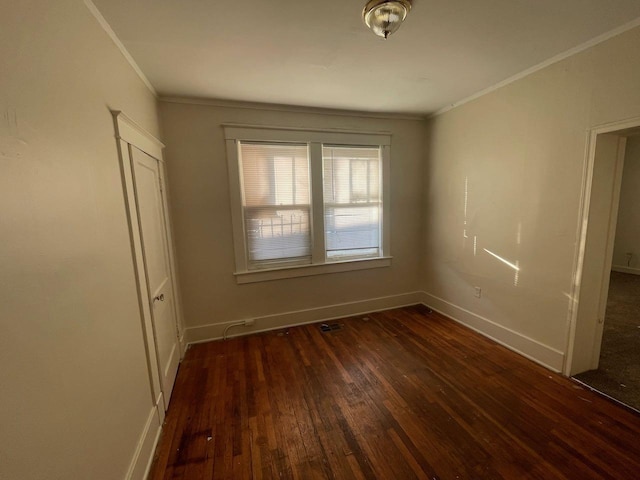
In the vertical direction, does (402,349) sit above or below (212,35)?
below

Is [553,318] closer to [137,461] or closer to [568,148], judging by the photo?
[568,148]

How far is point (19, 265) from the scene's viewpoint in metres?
0.79

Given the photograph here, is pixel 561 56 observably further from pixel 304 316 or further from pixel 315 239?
pixel 304 316

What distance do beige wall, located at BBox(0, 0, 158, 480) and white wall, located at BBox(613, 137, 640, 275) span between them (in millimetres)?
7627

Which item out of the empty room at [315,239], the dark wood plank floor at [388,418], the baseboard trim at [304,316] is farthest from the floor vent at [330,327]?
the dark wood plank floor at [388,418]

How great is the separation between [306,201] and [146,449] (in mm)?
2489

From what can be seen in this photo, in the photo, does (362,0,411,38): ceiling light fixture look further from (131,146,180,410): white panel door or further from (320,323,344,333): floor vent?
(320,323,344,333): floor vent

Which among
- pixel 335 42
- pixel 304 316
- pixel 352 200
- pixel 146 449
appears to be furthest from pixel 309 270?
pixel 335 42

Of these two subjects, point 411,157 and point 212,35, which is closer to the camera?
point 212,35

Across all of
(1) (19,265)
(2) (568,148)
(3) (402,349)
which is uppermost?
(2) (568,148)

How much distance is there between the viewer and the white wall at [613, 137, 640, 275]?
4.77 meters

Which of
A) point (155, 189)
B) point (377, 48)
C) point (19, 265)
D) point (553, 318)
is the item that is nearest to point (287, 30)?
point (377, 48)

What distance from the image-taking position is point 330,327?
126 inches

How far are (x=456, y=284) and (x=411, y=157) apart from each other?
1.75m
